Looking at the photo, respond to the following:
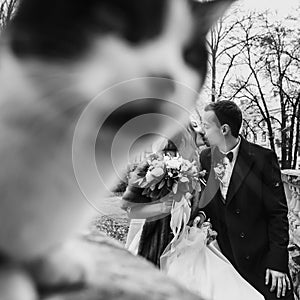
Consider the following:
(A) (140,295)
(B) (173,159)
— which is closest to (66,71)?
(B) (173,159)

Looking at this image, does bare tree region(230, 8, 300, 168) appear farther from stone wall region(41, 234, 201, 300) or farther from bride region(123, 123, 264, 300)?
stone wall region(41, 234, 201, 300)

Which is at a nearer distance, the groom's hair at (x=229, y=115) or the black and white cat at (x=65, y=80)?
the black and white cat at (x=65, y=80)

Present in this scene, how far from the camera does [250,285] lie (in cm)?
133

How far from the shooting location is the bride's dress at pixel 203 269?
132cm

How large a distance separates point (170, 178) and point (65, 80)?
0.39m

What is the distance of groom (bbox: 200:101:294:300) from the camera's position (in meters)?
1.31

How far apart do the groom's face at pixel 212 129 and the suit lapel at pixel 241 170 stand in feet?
0.24

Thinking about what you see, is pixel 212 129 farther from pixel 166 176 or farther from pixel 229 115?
pixel 166 176

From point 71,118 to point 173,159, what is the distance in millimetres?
300

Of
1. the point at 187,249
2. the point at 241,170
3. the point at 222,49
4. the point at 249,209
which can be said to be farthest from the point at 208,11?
the point at 187,249

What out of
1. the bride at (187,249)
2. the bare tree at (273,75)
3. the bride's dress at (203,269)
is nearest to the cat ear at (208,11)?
the bare tree at (273,75)

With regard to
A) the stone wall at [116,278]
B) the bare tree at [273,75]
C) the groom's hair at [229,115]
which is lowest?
the stone wall at [116,278]

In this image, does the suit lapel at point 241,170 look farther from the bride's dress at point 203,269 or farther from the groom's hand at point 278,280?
the groom's hand at point 278,280

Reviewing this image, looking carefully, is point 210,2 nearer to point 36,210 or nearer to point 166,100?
point 166,100
